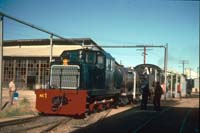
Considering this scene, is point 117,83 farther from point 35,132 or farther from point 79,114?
point 35,132

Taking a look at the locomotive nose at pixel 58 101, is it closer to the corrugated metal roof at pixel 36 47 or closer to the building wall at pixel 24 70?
the corrugated metal roof at pixel 36 47

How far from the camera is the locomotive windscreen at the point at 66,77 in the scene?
19094 millimetres

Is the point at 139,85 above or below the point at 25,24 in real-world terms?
below

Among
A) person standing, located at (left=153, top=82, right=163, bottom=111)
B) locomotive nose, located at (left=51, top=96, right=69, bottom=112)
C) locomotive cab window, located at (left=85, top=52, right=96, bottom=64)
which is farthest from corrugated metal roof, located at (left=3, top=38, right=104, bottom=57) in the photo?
locomotive nose, located at (left=51, top=96, right=69, bottom=112)

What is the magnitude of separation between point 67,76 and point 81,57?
4.42 ft

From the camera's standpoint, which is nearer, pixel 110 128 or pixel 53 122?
pixel 110 128

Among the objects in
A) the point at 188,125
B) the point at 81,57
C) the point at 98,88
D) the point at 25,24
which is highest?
the point at 25,24

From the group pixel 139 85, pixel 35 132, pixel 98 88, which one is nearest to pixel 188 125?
pixel 98 88

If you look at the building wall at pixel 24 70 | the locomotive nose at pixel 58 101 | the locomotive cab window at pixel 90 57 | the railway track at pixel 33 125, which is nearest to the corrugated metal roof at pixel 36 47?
the building wall at pixel 24 70

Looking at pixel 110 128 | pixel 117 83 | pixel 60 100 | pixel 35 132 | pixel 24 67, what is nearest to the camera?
pixel 35 132

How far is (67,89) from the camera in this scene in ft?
61.3

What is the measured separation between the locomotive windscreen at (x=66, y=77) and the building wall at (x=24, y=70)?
109ft

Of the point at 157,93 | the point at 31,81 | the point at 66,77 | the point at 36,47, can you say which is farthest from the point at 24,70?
the point at 66,77

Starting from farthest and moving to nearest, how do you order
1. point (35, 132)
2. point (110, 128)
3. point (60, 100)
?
point (60, 100) → point (110, 128) → point (35, 132)
